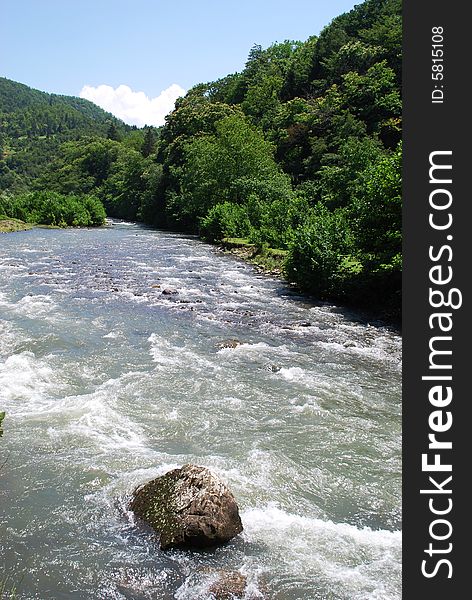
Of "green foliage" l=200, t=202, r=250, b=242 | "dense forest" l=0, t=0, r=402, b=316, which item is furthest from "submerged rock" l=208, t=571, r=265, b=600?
"green foliage" l=200, t=202, r=250, b=242

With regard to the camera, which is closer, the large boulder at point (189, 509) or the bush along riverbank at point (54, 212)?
the large boulder at point (189, 509)

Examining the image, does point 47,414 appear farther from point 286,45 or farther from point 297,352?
point 286,45

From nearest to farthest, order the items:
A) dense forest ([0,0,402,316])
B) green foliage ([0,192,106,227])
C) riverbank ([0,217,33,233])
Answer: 1. dense forest ([0,0,402,316])
2. riverbank ([0,217,33,233])
3. green foliage ([0,192,106,227])

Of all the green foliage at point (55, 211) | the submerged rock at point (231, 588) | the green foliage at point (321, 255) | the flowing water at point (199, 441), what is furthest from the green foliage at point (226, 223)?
the submerged rock at point (231, 588)

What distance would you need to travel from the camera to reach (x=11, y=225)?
204ft

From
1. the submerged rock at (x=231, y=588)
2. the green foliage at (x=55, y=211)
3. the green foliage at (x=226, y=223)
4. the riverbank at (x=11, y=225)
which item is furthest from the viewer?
the green foliage at (x=55, y=211)

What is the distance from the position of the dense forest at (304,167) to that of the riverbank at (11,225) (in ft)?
14.9

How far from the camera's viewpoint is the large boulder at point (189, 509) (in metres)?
7.15

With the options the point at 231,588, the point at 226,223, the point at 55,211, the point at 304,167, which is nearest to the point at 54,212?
the point at 55,211

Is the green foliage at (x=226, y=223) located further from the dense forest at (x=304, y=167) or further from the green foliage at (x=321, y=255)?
the green foliage at (x=321, y=255)

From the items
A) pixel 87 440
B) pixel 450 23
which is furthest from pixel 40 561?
pixel 450 23

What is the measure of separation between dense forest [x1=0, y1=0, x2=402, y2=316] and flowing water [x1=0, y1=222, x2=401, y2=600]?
3366 mm

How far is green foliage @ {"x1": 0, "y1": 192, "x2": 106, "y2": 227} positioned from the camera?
70625 mm

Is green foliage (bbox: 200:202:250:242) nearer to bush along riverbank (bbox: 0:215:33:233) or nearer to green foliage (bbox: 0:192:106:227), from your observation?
bush along riverbank (bbox: 0:215:33:233)
